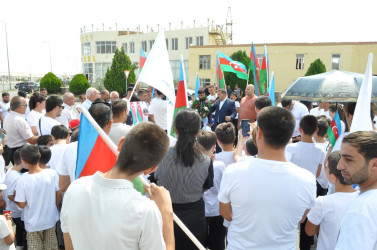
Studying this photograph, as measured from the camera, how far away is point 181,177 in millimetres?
2770

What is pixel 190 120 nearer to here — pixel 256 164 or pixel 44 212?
pixel 256 164

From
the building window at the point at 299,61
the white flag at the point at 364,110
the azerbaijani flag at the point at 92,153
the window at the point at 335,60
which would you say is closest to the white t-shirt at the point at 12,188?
the azerbaijani flag at the point at 92,153

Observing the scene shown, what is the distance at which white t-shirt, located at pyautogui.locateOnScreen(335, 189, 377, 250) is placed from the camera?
1.50 m

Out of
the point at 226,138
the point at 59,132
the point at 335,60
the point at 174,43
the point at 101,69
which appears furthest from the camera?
the point at 101,69

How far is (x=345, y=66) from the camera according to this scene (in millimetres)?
31156

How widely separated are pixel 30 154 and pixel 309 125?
338 centimetres

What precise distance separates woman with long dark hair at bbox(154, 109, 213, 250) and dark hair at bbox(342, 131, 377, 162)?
133 centimetres

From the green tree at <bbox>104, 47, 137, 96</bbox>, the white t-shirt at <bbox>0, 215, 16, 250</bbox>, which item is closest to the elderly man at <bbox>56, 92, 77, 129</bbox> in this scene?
the white t-shirt at <bbox>0, 215, 16, 250</bbox>

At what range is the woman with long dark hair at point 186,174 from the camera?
9.10 feet

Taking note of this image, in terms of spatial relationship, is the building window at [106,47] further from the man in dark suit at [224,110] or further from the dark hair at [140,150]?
the dark hair at [140,150]

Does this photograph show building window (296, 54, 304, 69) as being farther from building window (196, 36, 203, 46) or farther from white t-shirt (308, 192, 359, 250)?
white t-shirt (308, 192, 359, 250)

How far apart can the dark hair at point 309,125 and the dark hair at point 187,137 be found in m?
1.78

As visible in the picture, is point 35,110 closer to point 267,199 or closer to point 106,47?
point 267,199

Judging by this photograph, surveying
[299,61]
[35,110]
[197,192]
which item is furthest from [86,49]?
[197,192]
